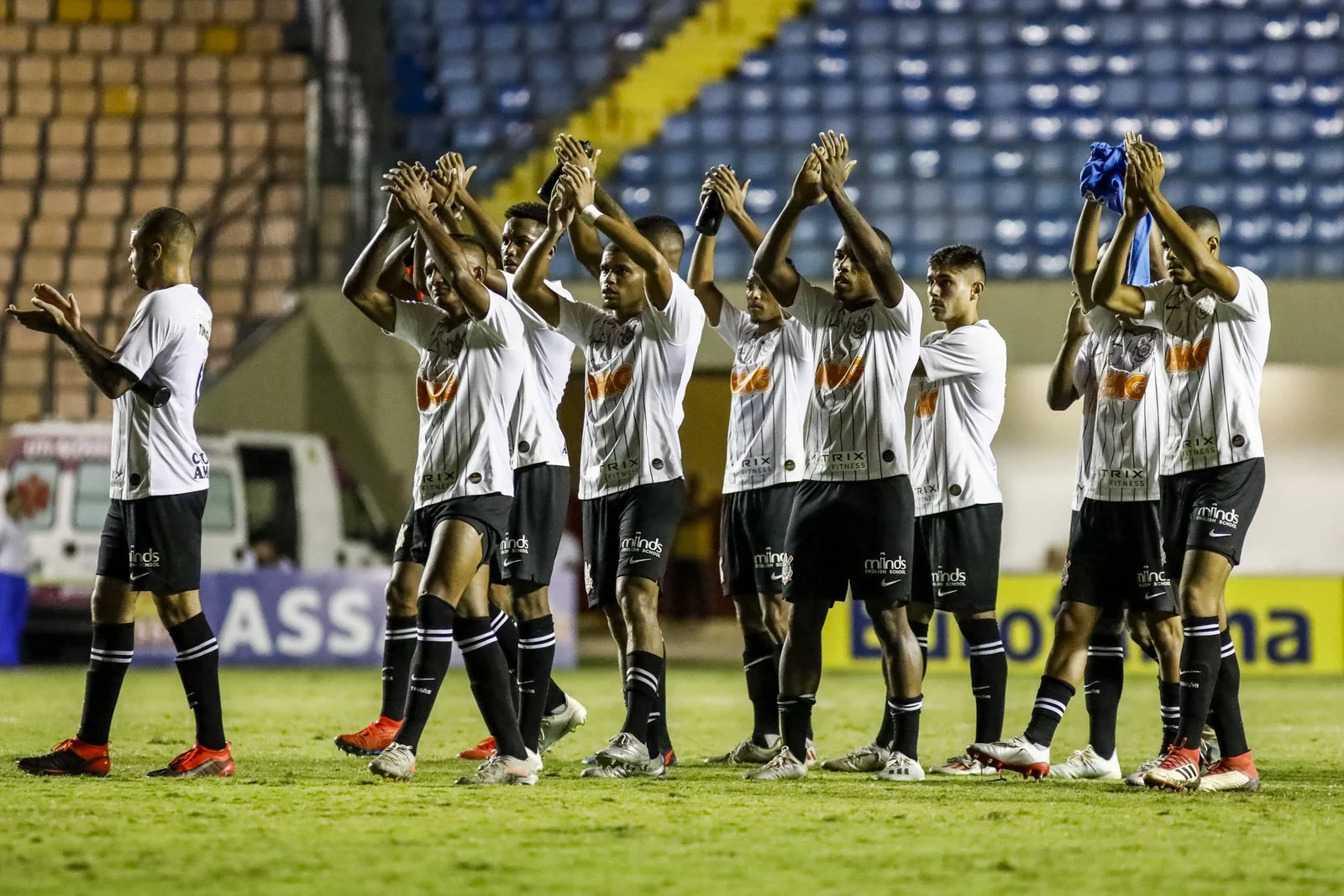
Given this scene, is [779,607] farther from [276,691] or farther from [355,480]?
[355,480]

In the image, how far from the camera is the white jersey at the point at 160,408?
7.35 metres

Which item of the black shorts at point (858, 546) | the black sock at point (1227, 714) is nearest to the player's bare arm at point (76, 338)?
the black shorts at point (858, 546)

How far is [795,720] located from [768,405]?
1.65m

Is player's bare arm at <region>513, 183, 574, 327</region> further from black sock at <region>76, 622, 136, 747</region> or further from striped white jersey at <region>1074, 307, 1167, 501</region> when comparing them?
striped white jersey at <region>1074, 307, 1167, 501</region>

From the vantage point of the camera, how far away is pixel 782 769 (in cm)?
753

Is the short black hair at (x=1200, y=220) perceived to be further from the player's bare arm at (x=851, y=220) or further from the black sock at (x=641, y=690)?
the black sock at (x=641, y=690)

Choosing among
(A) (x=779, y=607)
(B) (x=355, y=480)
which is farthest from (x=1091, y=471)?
(B) (x=355, y=480)

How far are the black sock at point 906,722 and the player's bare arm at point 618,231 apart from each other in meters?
1.96

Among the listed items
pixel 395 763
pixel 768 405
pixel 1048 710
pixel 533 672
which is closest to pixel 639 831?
pixel 395 763

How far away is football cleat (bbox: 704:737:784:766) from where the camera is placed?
8.41 metres

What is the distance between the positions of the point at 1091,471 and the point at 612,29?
15.1 m

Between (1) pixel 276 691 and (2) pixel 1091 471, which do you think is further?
(1) pixel 276 691

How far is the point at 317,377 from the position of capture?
18859 millimetres

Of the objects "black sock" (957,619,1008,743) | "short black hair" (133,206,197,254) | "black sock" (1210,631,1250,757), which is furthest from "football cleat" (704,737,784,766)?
"short black hair" (133,206,197,254)
